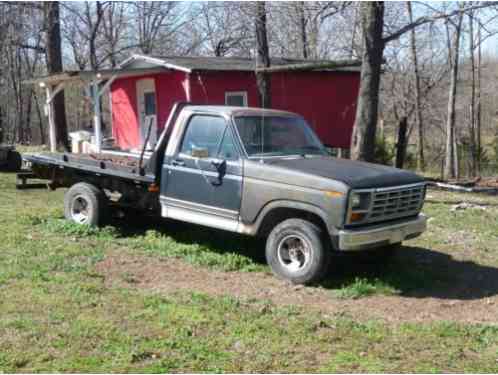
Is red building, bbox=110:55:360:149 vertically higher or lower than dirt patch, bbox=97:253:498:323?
higher

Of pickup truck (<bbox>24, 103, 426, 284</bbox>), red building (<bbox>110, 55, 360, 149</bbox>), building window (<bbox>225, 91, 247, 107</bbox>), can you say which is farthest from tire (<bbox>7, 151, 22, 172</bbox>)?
pickup truck (<bbox>24, 103, 426, 284</bbox>)

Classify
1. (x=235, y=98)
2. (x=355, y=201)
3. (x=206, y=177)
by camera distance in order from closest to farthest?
(x=355, y=201)
(x=206, y=177)
(x=235, y=98)

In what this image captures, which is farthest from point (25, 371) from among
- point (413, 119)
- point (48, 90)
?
point (413, 119)

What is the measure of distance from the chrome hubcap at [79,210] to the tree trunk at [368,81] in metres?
6.24

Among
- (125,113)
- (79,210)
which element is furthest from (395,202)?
(125,113)

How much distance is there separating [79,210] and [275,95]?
37.8 feet

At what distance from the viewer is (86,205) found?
8508mm

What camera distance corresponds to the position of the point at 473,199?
12445mm

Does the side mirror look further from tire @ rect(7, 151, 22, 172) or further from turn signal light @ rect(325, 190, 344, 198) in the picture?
tire @ rect(7, 151, 22, 172)

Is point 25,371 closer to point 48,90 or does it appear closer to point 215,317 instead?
point 215,317

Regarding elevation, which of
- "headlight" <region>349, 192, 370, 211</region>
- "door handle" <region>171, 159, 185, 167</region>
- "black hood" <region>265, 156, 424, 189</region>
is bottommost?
"headlight" <region>349, 192, 370, 211</region>

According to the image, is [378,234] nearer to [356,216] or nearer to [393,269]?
[356,216]

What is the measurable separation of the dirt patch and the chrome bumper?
0.56 metres

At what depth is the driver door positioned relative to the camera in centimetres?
670
